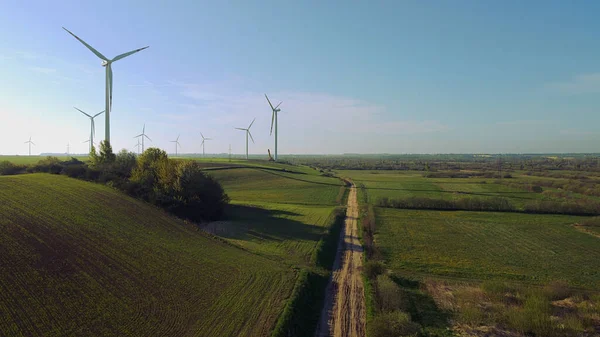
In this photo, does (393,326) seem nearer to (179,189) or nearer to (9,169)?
(179,189)

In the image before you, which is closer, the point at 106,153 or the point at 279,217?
the point at 279,217

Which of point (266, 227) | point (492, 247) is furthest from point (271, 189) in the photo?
point (492, 247)

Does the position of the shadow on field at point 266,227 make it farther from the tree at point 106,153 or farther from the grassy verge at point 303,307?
the tree at point 106,153

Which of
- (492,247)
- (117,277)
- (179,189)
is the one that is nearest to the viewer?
(117,277)

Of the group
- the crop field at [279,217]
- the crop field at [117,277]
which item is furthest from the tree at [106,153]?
the crop field at [117,277]

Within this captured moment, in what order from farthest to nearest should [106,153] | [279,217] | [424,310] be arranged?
[106,153] → [279,217] → [424,310]

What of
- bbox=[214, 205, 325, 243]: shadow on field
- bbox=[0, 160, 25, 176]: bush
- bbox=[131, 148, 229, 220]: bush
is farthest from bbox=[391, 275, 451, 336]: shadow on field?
bbox=[0, 160, 25, 176]: bush
